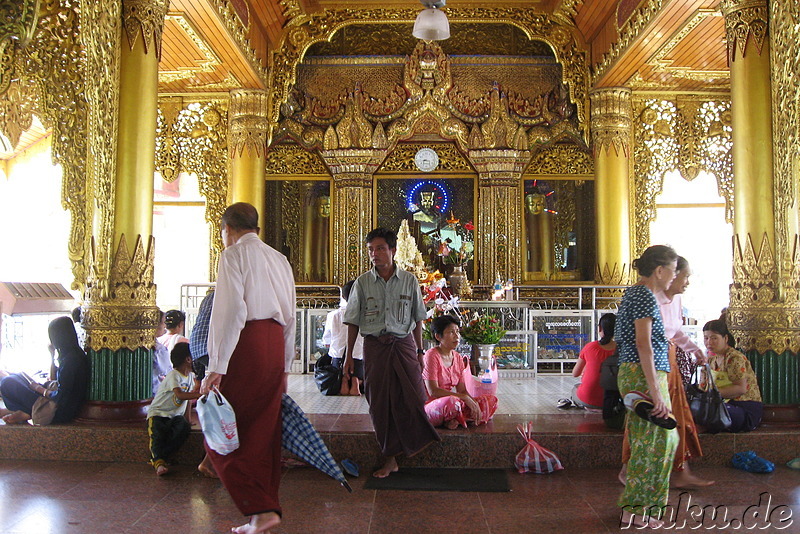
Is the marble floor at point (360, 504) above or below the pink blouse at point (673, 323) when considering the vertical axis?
below

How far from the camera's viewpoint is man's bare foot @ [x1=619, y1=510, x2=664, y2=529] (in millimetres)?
3223

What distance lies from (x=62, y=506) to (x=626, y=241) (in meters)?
7.61

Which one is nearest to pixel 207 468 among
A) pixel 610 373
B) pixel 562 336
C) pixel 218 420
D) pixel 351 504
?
pixel 351 504

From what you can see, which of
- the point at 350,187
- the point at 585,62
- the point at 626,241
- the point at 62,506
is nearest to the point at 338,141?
the point at 350,187

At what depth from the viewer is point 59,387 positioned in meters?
4.69

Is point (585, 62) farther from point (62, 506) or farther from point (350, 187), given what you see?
point (62, 506)

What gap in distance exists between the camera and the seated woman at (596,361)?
510 centimetres

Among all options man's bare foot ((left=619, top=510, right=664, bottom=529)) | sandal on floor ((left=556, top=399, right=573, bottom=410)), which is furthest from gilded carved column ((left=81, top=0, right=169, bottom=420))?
man's bare foot ((left=619, top=510, right=664, bottom=529))

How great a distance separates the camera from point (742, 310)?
199 inches

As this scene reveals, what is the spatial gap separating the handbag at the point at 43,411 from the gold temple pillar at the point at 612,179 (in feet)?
22.6

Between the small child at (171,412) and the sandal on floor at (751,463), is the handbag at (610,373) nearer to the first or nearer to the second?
the sandal on floor at (751,463)

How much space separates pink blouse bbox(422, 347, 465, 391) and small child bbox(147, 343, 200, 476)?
58.0 inches

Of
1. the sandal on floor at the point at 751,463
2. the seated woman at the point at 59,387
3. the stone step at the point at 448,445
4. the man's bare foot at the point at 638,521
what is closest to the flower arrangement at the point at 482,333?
the stone step at the point at 448,445
